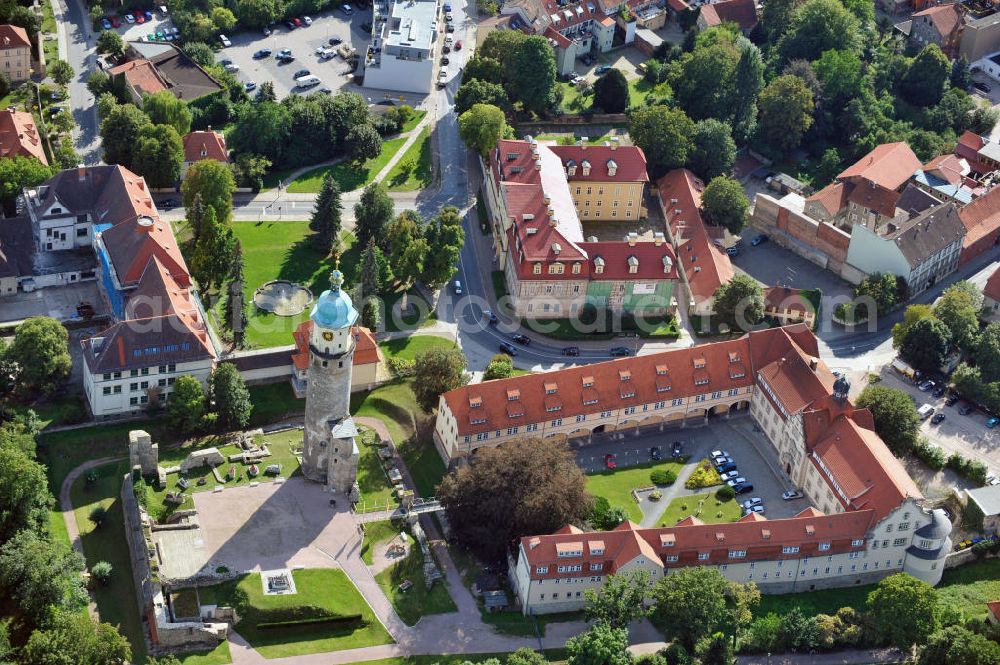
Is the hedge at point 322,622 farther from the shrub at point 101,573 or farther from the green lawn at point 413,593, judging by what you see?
the shrub at point 101,573

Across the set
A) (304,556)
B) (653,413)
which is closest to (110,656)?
(304,556)

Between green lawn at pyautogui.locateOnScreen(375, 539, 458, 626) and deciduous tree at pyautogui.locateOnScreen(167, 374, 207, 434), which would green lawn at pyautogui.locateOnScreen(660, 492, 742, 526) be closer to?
green lawn at pyautogui.locateOnScreen(375, 539, 458, 626)

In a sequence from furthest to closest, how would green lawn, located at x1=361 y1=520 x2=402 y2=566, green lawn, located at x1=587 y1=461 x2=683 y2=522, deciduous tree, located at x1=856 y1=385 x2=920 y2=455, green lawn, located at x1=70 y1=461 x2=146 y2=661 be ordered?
deciduous tree, located at x1=856 y1=385 x2=920 y2=455, green lawn, located at x1=587 y1=461 x2=683 y2=522, green lawn, located at x1=361 y1=520 x2=402 y2=566, green lawn, located at x1=70 y1=461 x2=146 y2=661

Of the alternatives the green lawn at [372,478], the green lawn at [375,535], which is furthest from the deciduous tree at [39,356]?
the green lawn at [375,535]

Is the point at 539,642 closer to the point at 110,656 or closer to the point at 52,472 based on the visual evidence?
the point at 110,656

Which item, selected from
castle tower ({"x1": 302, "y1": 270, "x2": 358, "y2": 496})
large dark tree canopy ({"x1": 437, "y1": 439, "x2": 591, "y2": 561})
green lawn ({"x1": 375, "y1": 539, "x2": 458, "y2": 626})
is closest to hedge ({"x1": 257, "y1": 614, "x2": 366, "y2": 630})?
green lawn ({"x1": 375, "y1": 539, "x2": 458, "y2": 626})
